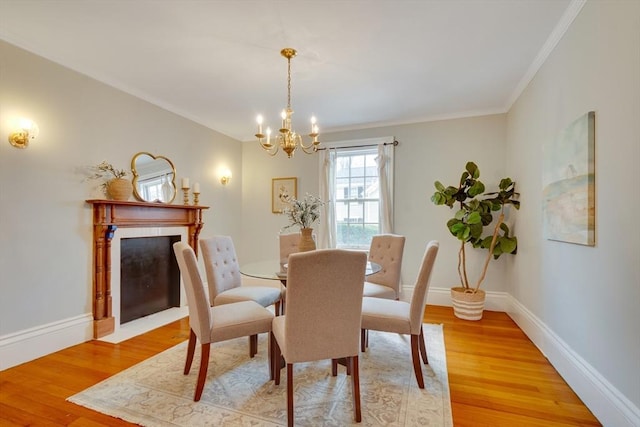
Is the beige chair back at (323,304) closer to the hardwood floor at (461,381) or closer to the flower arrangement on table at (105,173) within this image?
the hardwood floor at (461,381)

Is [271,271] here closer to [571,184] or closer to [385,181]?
[571,184]

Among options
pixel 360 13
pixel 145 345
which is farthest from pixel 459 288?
pixel 145 345

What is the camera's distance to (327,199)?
4.58 m

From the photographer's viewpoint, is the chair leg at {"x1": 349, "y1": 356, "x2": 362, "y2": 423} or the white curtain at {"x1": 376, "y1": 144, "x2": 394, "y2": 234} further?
the white curtain at {"x1": 376, "y1": 144, "x2": 394, "y2": 234}

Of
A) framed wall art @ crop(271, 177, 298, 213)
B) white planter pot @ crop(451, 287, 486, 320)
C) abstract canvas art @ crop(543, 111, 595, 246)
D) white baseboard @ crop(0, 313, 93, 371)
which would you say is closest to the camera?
abstract canvas art @ crop(543, 111, 595, 246)

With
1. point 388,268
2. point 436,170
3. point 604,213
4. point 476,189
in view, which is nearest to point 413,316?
point 388,268

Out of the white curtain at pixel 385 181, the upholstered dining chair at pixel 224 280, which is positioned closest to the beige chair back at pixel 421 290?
the upholstered dining chair at pixel 224 280

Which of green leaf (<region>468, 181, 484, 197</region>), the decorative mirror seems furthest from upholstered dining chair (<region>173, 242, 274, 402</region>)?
green leaf (<region>468, 181, 484, 197</region>)

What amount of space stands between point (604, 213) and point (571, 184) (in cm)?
42

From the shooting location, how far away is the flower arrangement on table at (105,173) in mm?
2964

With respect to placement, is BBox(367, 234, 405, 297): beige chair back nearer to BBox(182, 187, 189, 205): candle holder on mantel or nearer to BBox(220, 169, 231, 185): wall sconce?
BBox(182, 187, 189, 205): candle holder on mantel

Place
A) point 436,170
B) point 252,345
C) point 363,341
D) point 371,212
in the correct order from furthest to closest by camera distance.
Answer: point 371,212 < point 436,170 < point 363,341 < point 252,345

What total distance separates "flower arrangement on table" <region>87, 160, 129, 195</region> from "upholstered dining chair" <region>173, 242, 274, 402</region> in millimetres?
1612

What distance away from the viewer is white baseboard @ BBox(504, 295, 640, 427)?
1533 mm
